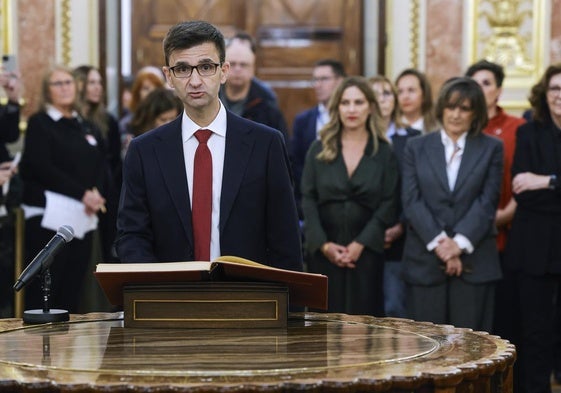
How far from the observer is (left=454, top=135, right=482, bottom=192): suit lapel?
20.7 ft

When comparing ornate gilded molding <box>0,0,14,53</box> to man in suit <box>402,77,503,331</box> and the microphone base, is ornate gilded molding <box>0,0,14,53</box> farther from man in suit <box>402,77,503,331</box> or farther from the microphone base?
the microphone base

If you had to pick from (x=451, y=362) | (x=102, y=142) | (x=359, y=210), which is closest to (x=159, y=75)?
(x=102, y=142)

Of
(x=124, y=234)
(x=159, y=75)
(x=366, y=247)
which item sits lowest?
(x=366, y=247)

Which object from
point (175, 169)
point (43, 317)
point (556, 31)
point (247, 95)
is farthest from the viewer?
point (556, 31)

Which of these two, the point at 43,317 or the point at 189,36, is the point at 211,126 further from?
the point at 43,317

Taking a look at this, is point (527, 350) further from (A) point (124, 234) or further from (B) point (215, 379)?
(B) point (215, 379)

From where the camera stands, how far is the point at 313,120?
7922mm

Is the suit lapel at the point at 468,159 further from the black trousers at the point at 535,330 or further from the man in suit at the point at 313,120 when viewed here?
the man in suit at the point at 313,120

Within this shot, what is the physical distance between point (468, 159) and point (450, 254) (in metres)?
0.54

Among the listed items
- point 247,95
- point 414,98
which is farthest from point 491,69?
point 247,95

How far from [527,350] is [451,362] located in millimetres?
3669

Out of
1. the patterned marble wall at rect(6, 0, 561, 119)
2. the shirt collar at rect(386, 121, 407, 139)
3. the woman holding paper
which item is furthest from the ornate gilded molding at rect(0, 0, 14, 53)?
the shirt collar at rect(386, 121, 407, 139)

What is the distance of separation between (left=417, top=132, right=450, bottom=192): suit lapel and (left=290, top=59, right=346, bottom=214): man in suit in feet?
4.21

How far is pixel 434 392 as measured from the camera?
2.64 meters
